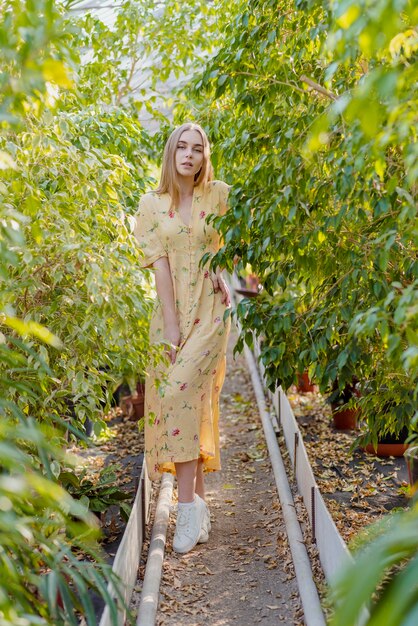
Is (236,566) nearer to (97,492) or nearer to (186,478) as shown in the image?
(186,478)

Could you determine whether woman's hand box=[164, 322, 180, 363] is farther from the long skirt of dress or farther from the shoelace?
the shoelace

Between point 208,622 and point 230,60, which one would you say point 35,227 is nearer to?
point 230,60

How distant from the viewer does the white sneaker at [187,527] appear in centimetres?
424

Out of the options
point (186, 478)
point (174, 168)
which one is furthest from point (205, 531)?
point (174, 168)

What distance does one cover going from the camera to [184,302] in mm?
4402

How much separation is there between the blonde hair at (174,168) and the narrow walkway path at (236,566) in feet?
5.33


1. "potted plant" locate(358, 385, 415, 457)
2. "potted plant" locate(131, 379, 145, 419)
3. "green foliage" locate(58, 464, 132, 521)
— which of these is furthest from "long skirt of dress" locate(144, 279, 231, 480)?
"potted plant" locate(131, 379, 145, 419)

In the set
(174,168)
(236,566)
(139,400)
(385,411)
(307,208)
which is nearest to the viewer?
(307,208)

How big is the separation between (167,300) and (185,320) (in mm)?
128

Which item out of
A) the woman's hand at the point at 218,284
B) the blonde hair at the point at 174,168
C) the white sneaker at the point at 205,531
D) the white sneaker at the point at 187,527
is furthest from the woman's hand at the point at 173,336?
the white sneaker at the point at 205,531

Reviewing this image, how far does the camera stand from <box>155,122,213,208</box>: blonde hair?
4312 millimetres

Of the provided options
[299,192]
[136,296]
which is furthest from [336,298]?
[136,296]

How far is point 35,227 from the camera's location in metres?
2.82

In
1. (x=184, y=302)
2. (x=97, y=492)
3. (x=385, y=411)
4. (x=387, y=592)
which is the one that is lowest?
(x=387, y=592)
